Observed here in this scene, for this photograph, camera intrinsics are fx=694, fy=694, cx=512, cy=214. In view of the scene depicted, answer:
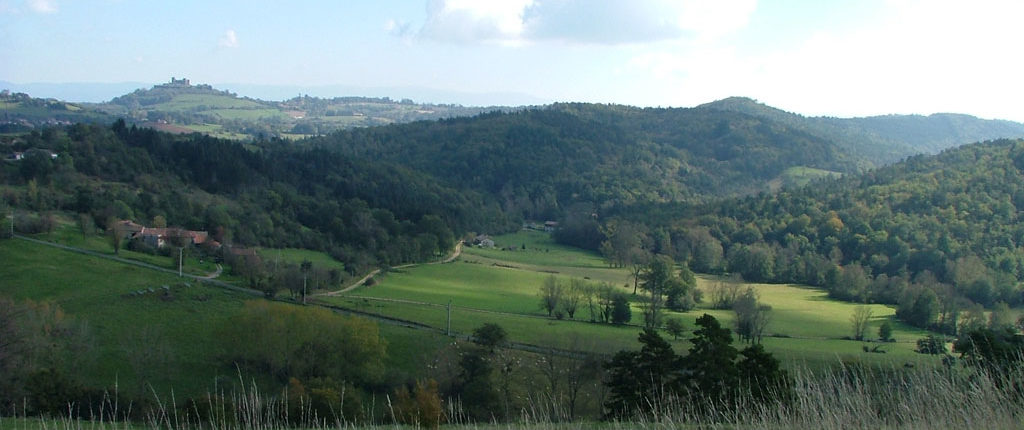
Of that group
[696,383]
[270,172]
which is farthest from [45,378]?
[270,172]

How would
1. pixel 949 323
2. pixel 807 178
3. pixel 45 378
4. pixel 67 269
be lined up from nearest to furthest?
pixel 45 378 → pixel 67 269 → pixel 949 323 → pixel 807 178

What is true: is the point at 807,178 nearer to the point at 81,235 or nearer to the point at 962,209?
the point at 962,209

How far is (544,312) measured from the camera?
34562mm

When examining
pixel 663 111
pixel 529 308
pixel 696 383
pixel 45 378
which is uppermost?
pixel 663 111

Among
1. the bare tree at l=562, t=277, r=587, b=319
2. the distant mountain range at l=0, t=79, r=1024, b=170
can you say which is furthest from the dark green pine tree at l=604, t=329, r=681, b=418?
the distant mountain range at l=0, t=79, r=1024, b=170

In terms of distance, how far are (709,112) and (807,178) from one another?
38.1 meters

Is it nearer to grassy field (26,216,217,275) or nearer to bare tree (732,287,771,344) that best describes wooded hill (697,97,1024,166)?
bare tree (732,287,771,344)

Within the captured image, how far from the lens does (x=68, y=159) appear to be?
47688mm

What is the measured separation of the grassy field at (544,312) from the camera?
27.2 m

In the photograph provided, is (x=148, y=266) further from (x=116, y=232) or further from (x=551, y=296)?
(x=551, y=296)

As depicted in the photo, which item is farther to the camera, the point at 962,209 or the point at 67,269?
the point at 962,209

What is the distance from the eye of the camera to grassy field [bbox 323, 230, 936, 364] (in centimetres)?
2719

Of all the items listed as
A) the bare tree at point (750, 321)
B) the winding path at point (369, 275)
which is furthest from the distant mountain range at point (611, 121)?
the bare tree at point (750, 321)

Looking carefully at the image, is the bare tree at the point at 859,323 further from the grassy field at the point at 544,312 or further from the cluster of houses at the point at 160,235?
the cluster of houses at the point at 160,235
